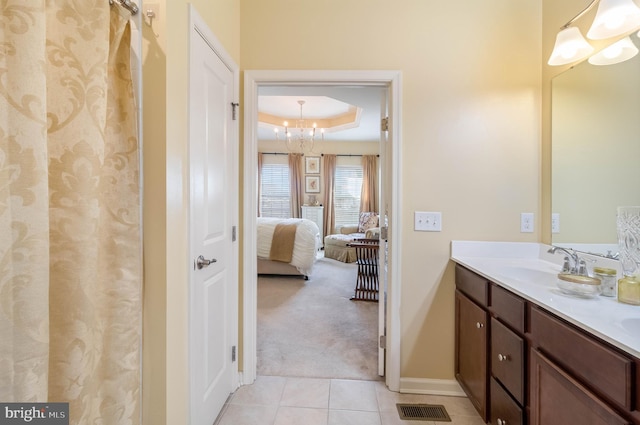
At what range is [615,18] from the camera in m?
1.26

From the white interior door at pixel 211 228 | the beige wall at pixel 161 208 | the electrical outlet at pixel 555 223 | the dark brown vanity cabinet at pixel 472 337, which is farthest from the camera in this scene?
the electrical outlet at pixel 555 223

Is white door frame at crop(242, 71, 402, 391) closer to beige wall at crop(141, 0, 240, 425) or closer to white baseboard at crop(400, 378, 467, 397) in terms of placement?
white baseboard at crop(400, 378, 467, 397)

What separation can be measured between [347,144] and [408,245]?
5.45 m

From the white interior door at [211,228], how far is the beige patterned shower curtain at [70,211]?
320mm

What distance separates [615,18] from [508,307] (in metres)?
1.40

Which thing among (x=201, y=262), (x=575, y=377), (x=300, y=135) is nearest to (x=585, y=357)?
(x=575, y=377)

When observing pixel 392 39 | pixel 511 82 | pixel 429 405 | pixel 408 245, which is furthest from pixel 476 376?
pixel 392 39

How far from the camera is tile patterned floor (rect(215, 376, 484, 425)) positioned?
63.3 inches

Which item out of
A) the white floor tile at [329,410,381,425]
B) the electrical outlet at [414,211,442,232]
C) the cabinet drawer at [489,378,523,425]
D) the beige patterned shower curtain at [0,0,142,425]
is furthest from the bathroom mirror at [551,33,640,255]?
the beige patterned shower curtain at [0,0,142,425]

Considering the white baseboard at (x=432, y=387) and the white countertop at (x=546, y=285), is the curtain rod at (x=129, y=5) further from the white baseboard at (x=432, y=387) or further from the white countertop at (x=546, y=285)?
the white baseboard at (x=432, y=387)

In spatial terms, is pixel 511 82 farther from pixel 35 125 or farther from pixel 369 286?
pixel 369 286

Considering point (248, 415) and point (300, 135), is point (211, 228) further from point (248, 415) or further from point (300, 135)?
point (300, 135)

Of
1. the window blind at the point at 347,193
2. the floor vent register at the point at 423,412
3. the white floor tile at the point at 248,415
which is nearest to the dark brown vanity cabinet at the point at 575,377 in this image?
the floor vent register at the point at 423,412

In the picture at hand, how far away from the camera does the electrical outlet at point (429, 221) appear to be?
1870 millimetres
